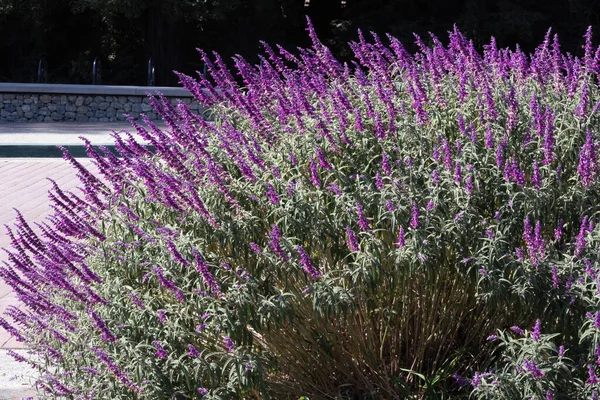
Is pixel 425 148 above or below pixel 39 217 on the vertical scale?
above

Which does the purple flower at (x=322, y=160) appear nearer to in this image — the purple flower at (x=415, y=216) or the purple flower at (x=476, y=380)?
the purple flower at (x=415, y=216)

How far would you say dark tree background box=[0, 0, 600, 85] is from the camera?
75.1ft

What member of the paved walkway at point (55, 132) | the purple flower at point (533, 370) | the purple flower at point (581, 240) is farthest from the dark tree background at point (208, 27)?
the purple flower at point (533, 370)

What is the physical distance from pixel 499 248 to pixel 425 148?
601mm

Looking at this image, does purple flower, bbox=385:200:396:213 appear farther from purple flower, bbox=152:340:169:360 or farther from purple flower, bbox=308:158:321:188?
purple flower, bbox=152:340:169:360

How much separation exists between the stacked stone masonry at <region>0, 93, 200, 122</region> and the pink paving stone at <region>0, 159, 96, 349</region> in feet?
19.0

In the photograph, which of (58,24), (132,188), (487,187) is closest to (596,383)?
(487,187)

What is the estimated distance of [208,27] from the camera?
87.1ft

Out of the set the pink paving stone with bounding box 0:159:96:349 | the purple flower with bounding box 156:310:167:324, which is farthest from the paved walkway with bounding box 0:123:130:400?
the purple flower with bounding box 156:310:167:324

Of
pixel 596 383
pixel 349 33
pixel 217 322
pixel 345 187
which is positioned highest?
pixel 345 187

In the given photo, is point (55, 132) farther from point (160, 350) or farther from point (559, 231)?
point (559, 231)

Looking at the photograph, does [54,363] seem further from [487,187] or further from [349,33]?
[349,33]

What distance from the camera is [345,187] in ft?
10.6

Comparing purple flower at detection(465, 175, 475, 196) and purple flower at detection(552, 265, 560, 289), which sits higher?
purple flower at detection(465, 175, 475, 196)
